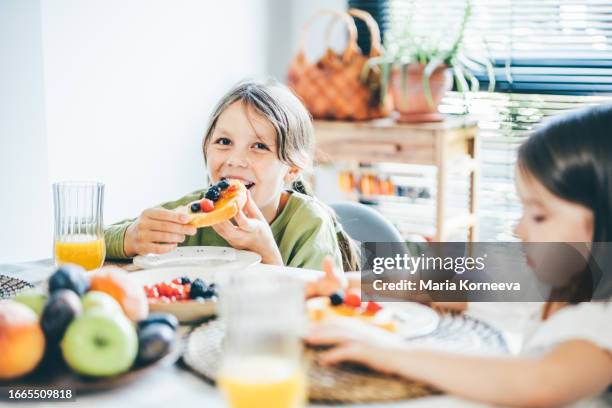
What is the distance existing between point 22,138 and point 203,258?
1.26 meters

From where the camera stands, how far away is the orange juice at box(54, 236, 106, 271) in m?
1.35

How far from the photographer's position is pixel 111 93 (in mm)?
2828

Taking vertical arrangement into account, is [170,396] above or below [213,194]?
below

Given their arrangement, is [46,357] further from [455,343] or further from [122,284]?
[455,343]

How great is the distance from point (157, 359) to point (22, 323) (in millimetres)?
169

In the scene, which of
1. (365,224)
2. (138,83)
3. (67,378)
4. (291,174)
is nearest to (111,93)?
(138,83)

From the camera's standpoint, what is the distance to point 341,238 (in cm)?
189

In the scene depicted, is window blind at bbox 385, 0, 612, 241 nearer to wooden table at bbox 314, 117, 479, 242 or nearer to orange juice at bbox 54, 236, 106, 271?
wooden table at bbox 314, 117, 479, 242

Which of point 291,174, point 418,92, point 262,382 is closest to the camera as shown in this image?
point 262,382

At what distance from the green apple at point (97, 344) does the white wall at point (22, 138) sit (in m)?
1.73

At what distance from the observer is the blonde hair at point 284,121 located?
1.80 metres

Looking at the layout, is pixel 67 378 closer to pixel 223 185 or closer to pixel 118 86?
pixel 223 185

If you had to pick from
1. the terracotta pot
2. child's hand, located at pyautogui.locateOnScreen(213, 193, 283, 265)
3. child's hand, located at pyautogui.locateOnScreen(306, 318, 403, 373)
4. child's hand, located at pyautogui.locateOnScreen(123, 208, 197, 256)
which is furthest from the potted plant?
child's hand, located at pyautogui.locateOnScreen(306, 318, 403, 373)

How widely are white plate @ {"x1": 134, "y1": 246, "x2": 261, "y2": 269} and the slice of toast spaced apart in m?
0.07
